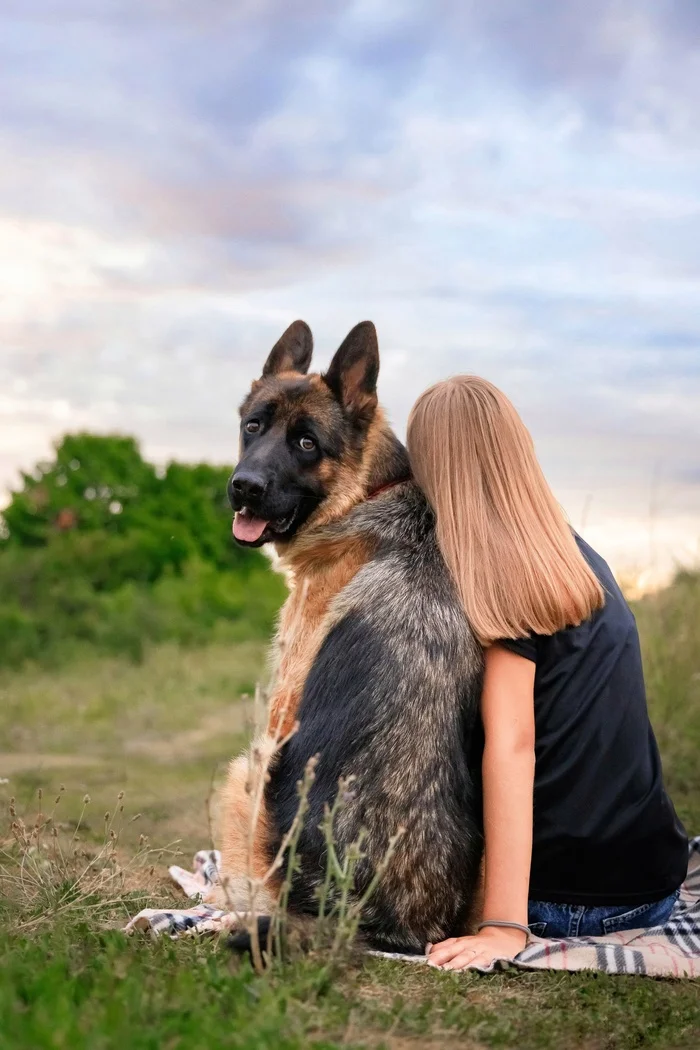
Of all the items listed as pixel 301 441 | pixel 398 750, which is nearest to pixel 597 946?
pixel 398 750

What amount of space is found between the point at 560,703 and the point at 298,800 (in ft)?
3.75

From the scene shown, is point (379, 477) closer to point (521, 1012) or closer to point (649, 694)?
point (521, 1012)

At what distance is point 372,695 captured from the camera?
4.12 metres

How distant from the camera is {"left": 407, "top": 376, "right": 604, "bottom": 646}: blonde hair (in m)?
4.23

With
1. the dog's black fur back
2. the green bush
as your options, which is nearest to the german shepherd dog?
the dog's black fur back

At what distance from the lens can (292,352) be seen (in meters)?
5.52

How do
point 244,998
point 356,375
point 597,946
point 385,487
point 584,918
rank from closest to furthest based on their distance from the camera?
point 244,998
point 597,946
point 584,918
point 385,487
point 356,375

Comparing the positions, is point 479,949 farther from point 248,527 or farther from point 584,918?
point 248,527

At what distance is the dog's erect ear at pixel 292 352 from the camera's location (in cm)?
550

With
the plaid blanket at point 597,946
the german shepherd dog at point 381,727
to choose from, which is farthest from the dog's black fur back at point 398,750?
the plaid blanket at point 597,946

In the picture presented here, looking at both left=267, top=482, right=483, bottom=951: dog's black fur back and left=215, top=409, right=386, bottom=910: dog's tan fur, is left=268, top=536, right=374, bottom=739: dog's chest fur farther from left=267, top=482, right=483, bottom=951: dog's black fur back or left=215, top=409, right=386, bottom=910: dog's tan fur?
left=267, top=482, right=483, bottom=951: dog's black fur back

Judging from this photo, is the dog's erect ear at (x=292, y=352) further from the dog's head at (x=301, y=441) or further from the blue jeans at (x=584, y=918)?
the blue jeans at (x=584, y=918)

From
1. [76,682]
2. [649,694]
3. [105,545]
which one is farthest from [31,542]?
[649,694]

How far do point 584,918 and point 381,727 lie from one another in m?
1.41
